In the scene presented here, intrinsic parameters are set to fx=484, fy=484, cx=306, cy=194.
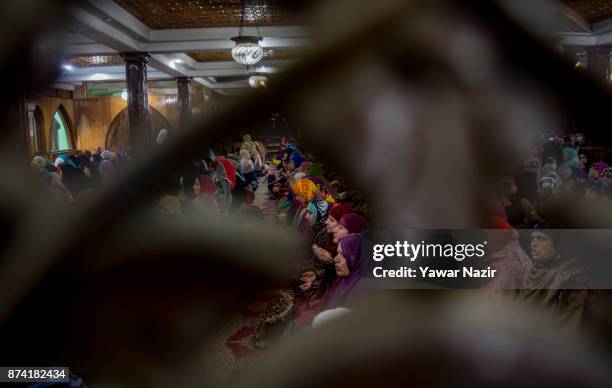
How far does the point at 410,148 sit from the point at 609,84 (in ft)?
0.14

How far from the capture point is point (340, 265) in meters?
Result: 0.14

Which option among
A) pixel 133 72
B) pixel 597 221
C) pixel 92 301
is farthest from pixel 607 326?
pixel 133 72

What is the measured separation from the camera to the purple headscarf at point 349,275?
13 centimetres

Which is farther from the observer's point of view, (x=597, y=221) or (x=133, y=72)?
(x=133, y=72)

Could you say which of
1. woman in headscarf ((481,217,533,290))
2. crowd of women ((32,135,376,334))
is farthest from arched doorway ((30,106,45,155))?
woman in headscarf ((481,217,533,290))

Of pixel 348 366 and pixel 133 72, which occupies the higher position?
pixel 133 72

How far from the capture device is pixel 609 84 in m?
0.10

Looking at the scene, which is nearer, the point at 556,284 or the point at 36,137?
the point at 556,284

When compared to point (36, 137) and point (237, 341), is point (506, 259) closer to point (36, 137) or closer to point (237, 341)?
point (237, 341)

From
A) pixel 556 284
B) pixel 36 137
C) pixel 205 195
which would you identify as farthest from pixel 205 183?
pixel 36 137

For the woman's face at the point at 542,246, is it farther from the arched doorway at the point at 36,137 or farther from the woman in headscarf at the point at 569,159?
the arched doorway at the point at 36,137

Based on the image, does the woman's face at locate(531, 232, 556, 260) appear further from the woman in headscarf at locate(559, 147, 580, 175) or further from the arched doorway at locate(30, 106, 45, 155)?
the arched doorway at locate(30, 106, 45, 155)

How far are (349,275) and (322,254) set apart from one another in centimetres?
1

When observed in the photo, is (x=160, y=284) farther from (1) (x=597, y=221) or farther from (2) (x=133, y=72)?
(2) (x=133, y=72)
